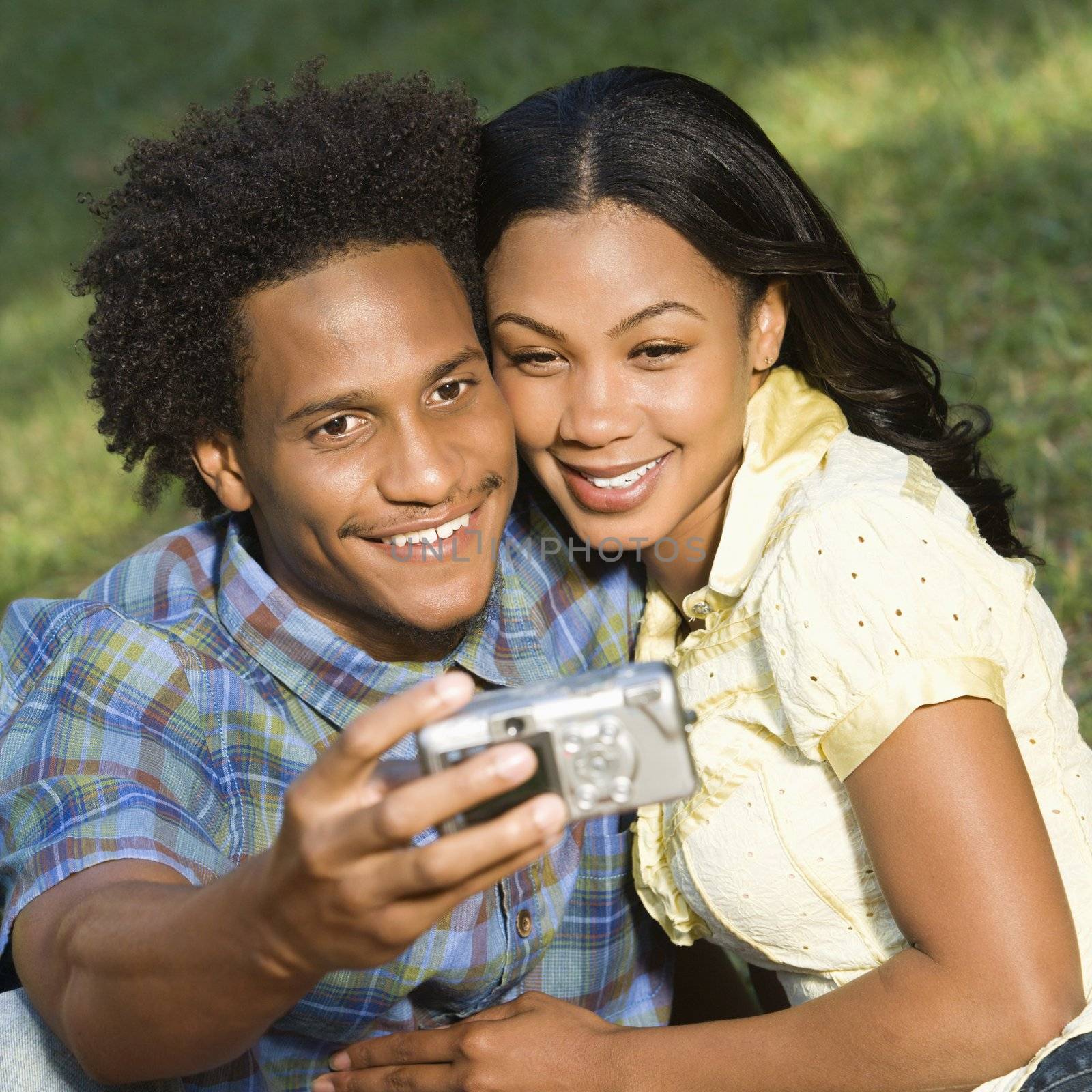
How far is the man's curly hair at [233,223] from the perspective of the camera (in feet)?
8.31

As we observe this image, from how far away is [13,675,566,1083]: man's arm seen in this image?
5.02 ft

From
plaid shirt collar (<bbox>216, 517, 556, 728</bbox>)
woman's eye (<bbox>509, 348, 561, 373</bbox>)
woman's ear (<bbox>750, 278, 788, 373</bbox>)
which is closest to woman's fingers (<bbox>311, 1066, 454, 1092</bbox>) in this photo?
plaid shirt collar (<bbox>216, 517, 556, 728</bbox>)

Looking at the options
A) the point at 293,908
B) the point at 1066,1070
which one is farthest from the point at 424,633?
the point at 1066,1070

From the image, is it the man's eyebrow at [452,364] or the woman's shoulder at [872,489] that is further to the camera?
the man's eyebrow at [452,364]

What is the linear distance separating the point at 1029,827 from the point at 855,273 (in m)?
1.16

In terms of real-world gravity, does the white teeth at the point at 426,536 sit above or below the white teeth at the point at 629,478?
below

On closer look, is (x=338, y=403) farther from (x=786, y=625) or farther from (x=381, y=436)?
(x=786, y=625)

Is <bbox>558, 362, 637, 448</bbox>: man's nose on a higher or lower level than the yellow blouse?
higher

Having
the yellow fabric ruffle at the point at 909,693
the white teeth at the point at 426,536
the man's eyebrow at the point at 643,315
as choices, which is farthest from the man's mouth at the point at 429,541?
the yellow fabric ruffle at the point at 909,693

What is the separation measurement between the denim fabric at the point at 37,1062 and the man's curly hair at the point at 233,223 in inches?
41.1

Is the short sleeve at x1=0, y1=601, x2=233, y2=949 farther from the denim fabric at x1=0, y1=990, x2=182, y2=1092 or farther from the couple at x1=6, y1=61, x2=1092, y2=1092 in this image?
→ the denim fabric at x1=0, y1=990, x2=182, y2=1092

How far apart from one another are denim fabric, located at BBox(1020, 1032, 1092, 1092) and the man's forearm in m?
1.09

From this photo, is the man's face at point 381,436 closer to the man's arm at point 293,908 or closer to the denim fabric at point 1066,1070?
the man's arm at point 293,908

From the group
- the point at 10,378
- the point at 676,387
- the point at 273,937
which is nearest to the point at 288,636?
the point at 676,387
